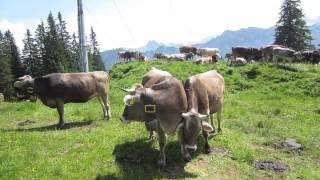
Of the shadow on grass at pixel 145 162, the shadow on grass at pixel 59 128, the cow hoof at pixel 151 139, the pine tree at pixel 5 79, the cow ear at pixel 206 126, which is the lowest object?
the pine tree at pixel 5 79

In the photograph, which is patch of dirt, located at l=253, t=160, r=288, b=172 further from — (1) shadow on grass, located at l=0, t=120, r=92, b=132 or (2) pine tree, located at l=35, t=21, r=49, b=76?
(2) pine tree, located at l=35, t=21, r=49, b=76

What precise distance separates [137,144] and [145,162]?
1669 millimetres

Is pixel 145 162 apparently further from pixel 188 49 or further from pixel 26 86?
pixel 188 49

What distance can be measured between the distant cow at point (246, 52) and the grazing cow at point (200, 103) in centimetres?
2484

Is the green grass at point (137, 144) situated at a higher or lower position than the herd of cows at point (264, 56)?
lower

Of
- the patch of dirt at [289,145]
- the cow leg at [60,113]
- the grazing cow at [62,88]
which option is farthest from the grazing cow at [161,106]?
the grazing cow at [62,88]

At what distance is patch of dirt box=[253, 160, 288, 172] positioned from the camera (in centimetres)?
1459

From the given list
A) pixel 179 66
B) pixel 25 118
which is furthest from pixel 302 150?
pixel 179 66

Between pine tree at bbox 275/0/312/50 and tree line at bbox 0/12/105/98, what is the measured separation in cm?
3376

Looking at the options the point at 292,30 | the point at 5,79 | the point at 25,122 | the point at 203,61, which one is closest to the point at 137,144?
the point at 25,122

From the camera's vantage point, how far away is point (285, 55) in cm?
3662

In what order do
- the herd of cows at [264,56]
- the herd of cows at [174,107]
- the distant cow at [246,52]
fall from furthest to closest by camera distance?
the distant cow at [246,52]
the herd of cows at [264,56]
the herd of cows at [174,107]

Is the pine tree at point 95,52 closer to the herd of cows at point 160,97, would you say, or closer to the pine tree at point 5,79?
the pine tree at point 5,79

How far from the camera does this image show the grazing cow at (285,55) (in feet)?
120
